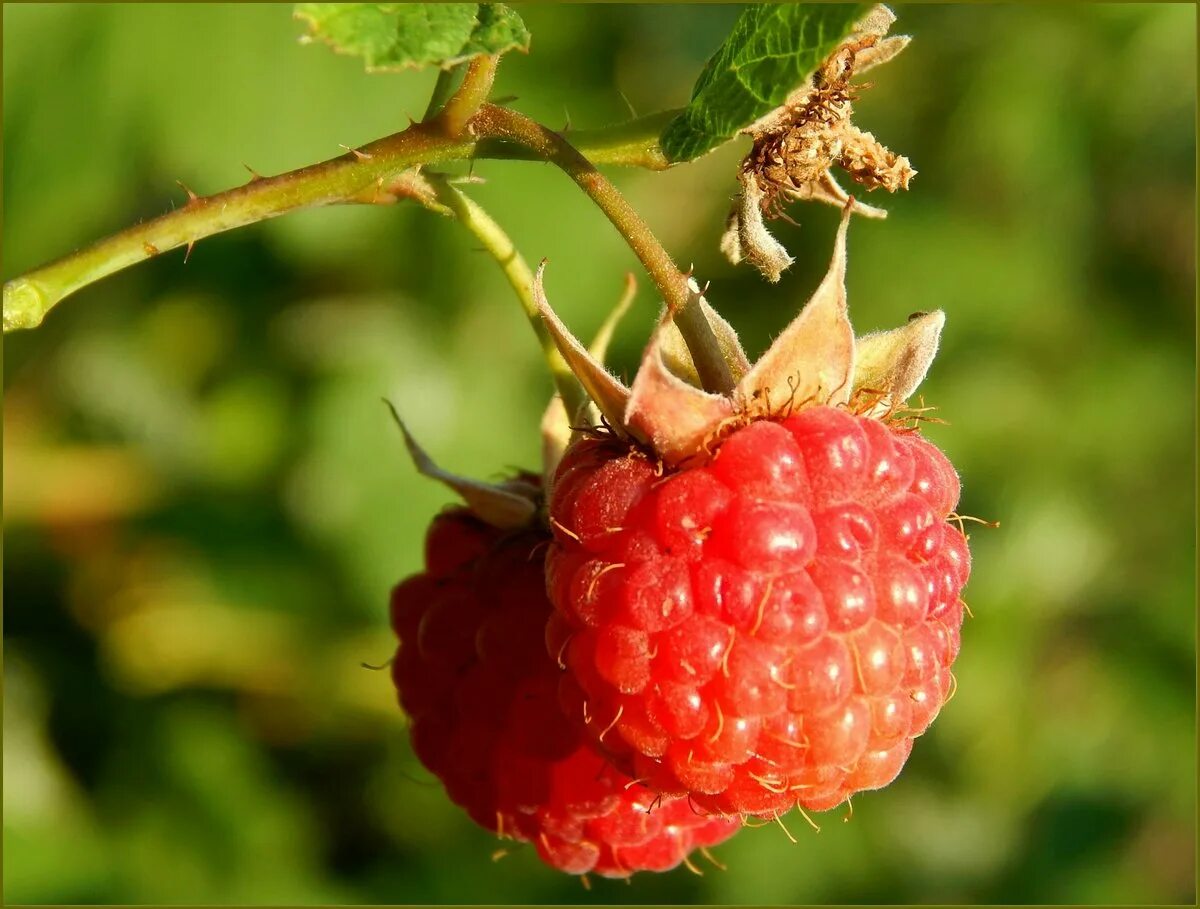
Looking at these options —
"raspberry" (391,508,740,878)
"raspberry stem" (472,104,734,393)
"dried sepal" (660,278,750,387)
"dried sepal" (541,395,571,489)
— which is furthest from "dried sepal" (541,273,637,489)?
"raspberry stem" (472,104,734,393)

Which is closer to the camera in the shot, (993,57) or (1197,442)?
(993,57)

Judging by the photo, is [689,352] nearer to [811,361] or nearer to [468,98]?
[811,361]

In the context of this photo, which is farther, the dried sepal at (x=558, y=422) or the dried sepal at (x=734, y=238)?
Result: the dried sepal at (x=558, y=422)

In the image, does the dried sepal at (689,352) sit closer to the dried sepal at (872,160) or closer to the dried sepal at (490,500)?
the dried sepal at (872,160)

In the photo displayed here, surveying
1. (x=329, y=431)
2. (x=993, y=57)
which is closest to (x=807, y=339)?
(x=329, y=431)

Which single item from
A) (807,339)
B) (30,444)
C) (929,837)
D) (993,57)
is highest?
(807,339)

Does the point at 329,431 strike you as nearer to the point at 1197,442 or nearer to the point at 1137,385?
the point at 1137,385

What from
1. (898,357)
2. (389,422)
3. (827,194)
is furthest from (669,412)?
(389,422)

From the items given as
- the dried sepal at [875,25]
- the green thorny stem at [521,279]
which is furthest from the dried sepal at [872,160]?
the green thorny stem at [521,279]
